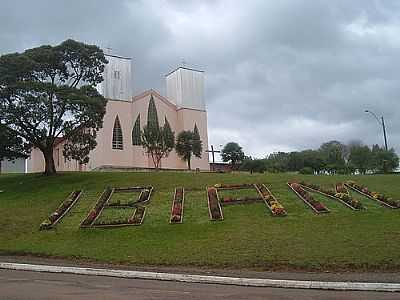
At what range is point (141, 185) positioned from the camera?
93.1 ft

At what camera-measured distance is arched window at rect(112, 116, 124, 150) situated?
75.0 metres

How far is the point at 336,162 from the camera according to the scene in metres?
67.5

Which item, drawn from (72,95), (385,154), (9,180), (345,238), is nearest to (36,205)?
(72,95)

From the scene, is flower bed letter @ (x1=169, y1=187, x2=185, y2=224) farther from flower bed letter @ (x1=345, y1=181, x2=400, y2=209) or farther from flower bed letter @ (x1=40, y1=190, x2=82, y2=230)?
flower bed letter @ (x1=345, y1=181, x2=400, y2=209)

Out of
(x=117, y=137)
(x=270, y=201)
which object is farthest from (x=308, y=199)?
(x=117, y=137)

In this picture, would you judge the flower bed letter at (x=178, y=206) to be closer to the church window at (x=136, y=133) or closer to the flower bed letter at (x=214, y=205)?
the flower bed letter at (x=214, y=205)

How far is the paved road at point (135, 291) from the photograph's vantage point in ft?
31.8

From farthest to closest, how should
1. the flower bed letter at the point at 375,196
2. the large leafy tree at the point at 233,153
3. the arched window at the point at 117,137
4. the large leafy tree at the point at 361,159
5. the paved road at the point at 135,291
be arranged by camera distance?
the large leafy tree at the point at 233,153 → the arched window at the point at 117,137 → the large leafy tree at the point at 361,159 → the flower bed letter at the point at 375,196 → the paved road at the point at 135,291

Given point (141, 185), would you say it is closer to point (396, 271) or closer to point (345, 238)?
point (345, 238)

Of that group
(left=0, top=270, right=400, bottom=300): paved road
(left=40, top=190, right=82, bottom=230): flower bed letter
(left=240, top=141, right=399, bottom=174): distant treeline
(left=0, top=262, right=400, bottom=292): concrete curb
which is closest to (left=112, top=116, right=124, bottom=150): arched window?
(left=240, top=141, right=399, bottom=174): distant treeline

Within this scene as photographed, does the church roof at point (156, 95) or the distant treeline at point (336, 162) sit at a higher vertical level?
the church roof at point (156, 95)

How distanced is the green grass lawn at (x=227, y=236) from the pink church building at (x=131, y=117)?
4643 centimetres

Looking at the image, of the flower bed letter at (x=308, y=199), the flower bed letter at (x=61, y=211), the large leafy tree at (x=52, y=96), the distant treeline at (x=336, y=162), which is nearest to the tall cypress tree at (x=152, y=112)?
the distant treeline at (x=336, y=162)

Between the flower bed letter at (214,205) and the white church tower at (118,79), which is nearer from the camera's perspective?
the flower bed letter at (214,205)
